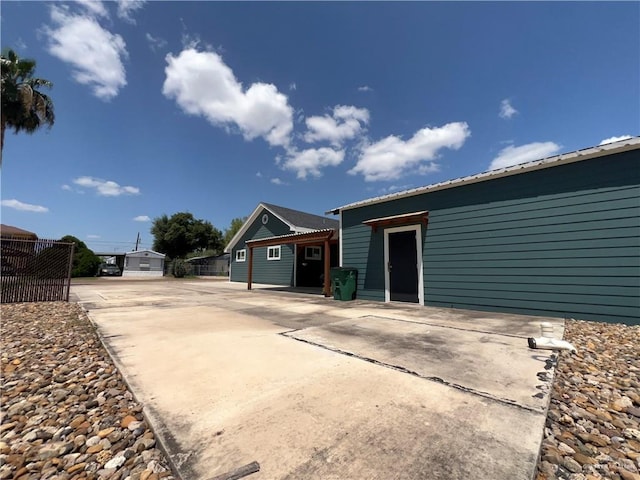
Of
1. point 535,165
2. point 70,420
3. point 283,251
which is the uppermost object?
point 535,165

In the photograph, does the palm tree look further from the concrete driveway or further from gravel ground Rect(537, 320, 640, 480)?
gravel ground Rect(537, 320, 640, 480)

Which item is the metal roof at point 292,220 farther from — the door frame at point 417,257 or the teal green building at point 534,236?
the teal green building at point 534,236

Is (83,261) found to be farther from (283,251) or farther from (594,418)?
(594,418)

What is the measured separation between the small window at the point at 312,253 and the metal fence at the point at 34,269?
9.46 meters

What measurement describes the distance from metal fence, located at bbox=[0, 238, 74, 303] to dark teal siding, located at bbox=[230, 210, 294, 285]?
8.92 m

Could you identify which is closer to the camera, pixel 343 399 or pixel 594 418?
pixel 594 418

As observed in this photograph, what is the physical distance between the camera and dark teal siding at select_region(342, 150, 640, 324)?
481cm

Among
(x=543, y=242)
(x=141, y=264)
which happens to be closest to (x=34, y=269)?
(x=543, y=242)

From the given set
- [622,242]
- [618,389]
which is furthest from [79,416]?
[622,242]

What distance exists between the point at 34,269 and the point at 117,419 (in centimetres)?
842

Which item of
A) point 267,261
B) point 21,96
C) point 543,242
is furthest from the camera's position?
point 267,261

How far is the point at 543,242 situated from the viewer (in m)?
5.61

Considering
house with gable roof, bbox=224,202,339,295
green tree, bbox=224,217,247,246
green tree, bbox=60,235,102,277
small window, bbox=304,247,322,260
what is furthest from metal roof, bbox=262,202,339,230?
green tree, bbox=224,217,247,246

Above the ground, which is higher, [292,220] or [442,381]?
[292,220]
